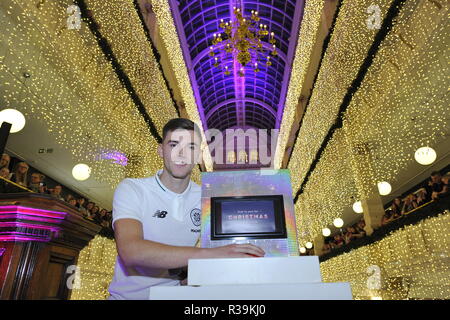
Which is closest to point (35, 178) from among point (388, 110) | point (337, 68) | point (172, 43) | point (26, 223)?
point (172, 43)

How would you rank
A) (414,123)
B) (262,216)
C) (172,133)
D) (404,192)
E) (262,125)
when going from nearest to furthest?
(262,216)
(172,133)
(414,123)
(404,192)
(262,125)

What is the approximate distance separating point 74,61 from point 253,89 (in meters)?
13.5

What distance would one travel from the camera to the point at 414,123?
6848 millimetres

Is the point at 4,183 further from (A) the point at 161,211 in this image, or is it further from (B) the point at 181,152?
(B) the point at 181,152

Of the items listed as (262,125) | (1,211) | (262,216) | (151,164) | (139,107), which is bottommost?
(262,216)

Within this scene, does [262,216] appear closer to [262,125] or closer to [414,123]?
[414,123]

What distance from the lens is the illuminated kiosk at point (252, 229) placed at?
811 millimetres

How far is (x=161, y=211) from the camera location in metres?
1.23

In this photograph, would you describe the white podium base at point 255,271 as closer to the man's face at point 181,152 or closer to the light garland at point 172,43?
the man's face at point 181,152

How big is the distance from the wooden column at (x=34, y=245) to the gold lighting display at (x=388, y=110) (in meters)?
4.96

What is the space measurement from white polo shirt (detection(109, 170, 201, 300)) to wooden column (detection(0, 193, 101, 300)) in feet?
1.73

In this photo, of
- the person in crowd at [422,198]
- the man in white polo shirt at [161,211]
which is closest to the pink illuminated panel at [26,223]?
the man in white polo shirt at [161,211]

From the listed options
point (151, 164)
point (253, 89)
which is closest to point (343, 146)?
point (151, 164)

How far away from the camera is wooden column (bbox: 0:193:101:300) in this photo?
1.37 metres
